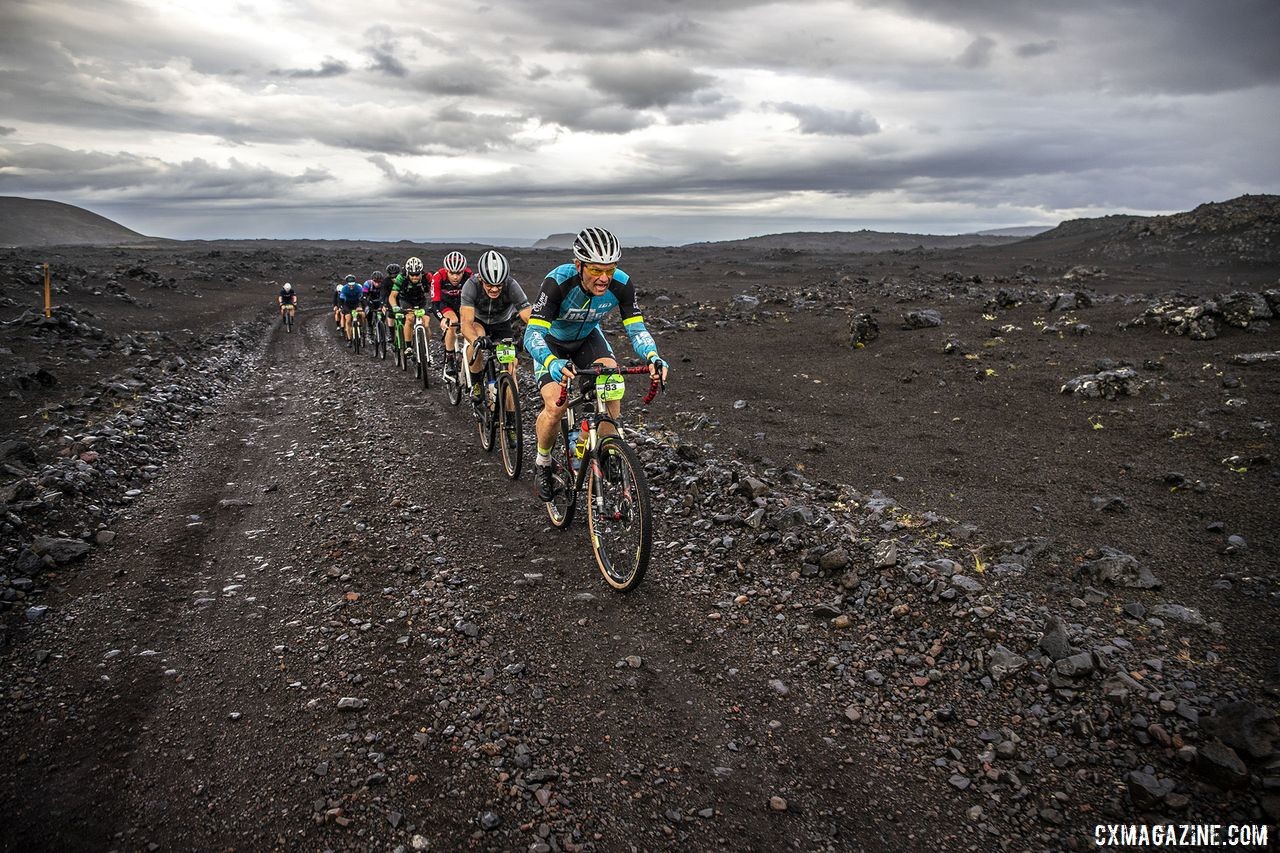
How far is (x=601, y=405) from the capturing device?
6539 millimetres

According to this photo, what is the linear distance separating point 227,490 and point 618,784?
26.2ft

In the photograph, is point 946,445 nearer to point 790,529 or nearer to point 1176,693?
point 790,529

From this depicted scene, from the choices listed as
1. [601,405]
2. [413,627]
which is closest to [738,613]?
[601,405]

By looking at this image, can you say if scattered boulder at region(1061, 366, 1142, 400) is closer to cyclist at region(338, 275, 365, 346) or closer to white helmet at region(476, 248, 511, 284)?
white helmet at region(476, 248, 511, 284)

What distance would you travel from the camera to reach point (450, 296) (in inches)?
585

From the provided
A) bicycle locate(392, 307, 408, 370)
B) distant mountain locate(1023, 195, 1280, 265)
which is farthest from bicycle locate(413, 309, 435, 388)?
distant mountain locate(1023, 195, 1280, 265)

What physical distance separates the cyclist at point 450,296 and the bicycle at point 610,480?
698cm

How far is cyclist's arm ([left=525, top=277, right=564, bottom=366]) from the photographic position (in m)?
7.04

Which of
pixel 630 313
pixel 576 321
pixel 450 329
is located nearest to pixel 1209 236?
pixel 450 329

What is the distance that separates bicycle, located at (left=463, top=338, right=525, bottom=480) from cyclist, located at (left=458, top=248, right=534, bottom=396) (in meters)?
0.24

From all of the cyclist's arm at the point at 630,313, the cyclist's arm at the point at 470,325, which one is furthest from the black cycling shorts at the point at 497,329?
the cyclist's arm at the point at 630,313

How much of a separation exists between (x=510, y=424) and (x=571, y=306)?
9.73ft

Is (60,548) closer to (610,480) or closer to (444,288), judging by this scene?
(610,480)

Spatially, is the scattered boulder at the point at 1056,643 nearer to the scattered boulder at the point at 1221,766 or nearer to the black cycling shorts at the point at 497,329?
the scattered boulder at the point at 1221,766
